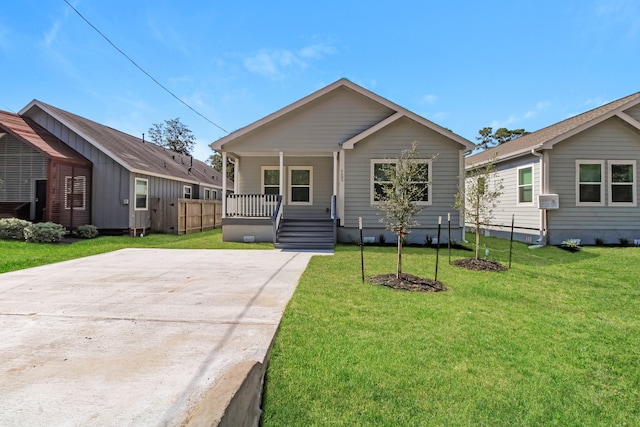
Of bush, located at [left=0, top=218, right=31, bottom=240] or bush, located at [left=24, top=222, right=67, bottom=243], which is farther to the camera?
bush, located at [left=0, top=218, right=31, bottom=240]

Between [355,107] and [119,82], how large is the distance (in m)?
11.4

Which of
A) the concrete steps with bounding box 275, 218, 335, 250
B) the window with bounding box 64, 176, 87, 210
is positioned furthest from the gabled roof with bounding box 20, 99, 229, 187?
the concrete steps with bounding box 275, 218, 335, 250

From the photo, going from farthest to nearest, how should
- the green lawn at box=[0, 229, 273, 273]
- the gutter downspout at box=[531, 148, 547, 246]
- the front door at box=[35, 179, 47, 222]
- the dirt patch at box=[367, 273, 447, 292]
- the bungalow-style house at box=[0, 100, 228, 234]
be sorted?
the front door at box=[35, 179, 47, 222]
the bungalow-style house at box=[0, 100, 228, 234]
the gutter downspout at box=[531, 148, 547, 246]
the green lawn at box=[0, 229, 273, 273]
the dirt patch at box=[367, 273, 447, 292]

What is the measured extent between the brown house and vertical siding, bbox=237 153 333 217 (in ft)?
21.1

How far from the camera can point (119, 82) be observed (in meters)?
15.6

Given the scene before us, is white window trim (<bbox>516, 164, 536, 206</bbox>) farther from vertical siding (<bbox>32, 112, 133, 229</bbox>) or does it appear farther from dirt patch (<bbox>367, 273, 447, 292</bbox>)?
vertical siding (<bbox>32, 112, 133, 229</bbox>)

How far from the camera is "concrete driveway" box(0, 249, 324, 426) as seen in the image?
2.31m

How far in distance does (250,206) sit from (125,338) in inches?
331

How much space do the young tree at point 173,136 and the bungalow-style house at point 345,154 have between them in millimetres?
35697

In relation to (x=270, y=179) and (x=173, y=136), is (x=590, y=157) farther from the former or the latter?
(x=173, y=136)

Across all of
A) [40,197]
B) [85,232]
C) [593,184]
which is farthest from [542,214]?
[40,197]

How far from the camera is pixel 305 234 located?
36.9ft

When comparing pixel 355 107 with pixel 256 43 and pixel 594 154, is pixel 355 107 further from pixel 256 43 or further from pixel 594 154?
pixel 594 154

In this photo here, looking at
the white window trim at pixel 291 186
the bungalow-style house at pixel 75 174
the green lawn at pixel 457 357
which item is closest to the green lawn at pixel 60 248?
the bungalow-style house at pixel 75 174
